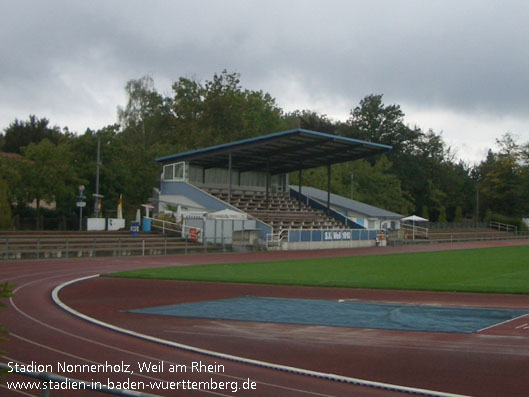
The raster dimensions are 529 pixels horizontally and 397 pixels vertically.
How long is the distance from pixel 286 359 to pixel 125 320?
214 inches

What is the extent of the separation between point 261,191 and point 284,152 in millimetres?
8574

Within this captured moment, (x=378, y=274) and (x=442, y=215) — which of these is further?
(x=442, y=215)

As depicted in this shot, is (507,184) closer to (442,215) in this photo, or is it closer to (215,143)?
(442,215)

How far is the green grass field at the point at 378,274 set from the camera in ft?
66.9

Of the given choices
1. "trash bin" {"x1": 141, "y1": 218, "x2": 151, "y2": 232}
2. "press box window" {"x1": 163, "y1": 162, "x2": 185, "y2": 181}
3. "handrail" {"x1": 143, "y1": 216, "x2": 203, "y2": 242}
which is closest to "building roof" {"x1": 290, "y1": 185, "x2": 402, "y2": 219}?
"press box window" {"x1": 163, "y1": 162, "x2": 185, "y2": 181}

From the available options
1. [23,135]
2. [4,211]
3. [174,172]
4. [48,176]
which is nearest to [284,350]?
[4,211]

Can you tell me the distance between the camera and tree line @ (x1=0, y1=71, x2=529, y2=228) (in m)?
42.5

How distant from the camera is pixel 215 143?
236 ft

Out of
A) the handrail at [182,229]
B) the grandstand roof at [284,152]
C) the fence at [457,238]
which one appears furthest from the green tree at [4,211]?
the fence at [457,238]

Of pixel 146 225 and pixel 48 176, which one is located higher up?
pixel 48 176

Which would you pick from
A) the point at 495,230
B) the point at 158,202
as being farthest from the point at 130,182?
the point at 495,230

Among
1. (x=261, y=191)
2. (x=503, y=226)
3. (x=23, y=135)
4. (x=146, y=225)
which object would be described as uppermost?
(x=23, y=135)

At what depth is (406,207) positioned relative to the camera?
84.1m

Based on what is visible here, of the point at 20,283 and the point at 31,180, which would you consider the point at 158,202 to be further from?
the point at 20,283
